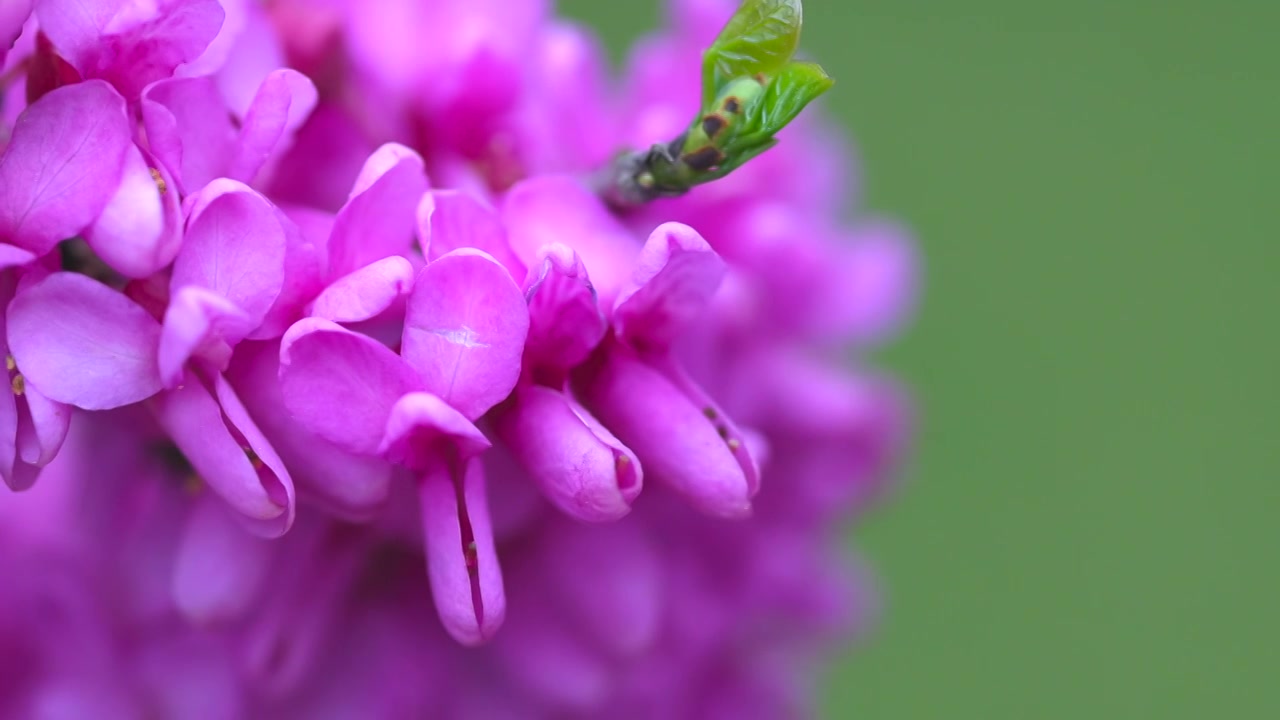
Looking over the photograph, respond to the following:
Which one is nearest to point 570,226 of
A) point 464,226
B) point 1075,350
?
point 464,226

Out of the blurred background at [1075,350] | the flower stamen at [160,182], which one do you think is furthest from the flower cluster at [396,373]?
the blurred background at [1075,350]

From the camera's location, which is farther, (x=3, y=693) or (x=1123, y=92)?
(x=1123, y=92)

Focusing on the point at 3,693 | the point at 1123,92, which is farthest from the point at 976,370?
the point at 3,693

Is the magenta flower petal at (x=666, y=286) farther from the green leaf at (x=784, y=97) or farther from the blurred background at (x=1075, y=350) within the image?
the blurred background at (x=1075, y=350)

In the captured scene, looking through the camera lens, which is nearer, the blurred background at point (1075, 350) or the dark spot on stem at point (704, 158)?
the dark spot on stem at point (704, 158)

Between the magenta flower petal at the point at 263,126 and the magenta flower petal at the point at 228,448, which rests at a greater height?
the magenta flower petal at the point at 263,126

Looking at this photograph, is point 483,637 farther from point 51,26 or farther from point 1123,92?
point 1123,92

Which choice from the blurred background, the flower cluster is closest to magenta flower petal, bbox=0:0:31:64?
the flower cluster
